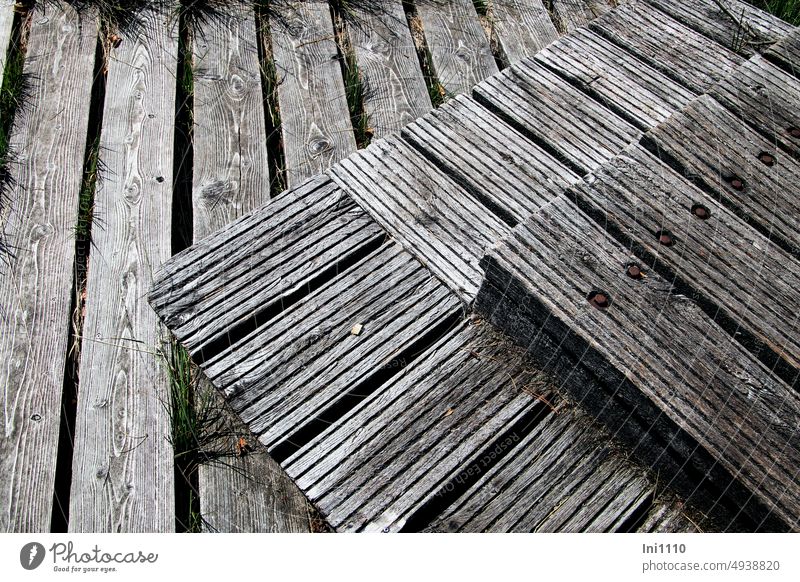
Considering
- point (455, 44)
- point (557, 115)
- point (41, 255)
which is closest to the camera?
point (41, 255)

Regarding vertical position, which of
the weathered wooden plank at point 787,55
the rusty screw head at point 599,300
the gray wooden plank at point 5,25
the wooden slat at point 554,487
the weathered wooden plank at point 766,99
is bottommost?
the wooden slat at point 554,487

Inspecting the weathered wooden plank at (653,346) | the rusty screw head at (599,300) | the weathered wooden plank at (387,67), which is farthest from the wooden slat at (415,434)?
the weathered wooden plank at (387,67)

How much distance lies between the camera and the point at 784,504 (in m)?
1.60

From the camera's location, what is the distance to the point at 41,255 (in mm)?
2322

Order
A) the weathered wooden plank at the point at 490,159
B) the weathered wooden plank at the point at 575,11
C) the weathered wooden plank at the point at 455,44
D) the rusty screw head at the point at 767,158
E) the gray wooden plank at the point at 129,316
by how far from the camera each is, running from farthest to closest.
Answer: the weathered wooden plank at the point at 575,11
the weathered wooden plank at the point at 455,44
the weathered wooden plank at the point at 490,159
the rusty screw head at the point at 767,158
the gray wooden plank at the point at 129,316

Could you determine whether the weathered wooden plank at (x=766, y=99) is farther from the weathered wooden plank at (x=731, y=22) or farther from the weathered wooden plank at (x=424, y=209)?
the weathered wooden plank at (x=424, y=209)

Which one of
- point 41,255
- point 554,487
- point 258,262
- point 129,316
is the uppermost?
point 41,255

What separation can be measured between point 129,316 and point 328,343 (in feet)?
2.02

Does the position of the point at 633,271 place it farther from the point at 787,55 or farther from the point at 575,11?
the point at 575,11

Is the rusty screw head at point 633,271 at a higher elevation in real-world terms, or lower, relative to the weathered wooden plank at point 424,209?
lower

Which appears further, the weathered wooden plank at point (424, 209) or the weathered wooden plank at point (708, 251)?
the weathered wooden plank at point (424, 209)

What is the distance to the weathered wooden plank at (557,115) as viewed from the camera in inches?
96.1

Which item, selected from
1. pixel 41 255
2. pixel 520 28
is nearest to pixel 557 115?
pixel 520 28

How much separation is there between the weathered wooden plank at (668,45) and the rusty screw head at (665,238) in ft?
3.26
